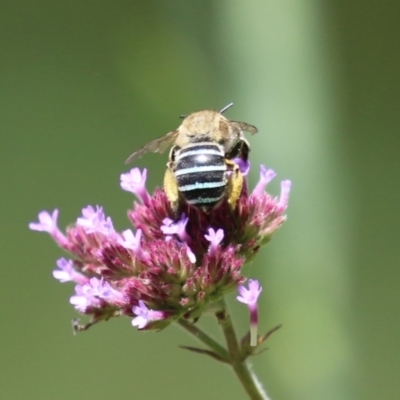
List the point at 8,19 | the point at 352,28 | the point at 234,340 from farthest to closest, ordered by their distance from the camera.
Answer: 1. the point at 352,28
2. the point at 8,19
3. the point at 234,340

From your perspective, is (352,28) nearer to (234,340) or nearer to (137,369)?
(137,369)

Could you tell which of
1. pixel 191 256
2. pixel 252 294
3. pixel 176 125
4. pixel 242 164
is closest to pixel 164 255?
pixel 191 256

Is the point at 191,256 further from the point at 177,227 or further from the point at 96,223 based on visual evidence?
the point at 96,223

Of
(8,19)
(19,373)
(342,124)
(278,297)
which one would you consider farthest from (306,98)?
(19,373)

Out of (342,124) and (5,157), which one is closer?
(5,157)

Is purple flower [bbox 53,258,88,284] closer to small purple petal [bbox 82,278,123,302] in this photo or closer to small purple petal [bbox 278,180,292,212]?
small purple petal [bbox 82,278,123,302]

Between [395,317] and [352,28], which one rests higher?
[352,28]

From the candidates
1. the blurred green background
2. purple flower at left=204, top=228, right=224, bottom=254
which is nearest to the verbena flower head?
purple flower at left=204, top=228, right=224, bottom=254
